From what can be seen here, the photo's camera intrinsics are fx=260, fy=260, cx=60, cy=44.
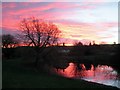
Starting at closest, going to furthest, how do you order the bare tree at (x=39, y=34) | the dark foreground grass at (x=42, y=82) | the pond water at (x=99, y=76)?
the dark foreground grass at (x=42, y=82) → the pond water at (x=99, y=76) → the bare tree at (x=39, y=34)

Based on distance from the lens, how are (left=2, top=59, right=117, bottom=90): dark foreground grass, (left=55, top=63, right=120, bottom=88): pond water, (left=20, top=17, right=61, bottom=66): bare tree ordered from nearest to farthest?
(left=2, top=59, right=117, bottom=90): dark foreground grass < (left=55, top=63, right=120, bottom=88): pond water < (left=20, top=17, right=61, bottom=66): bare tree

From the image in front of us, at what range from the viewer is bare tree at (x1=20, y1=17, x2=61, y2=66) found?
5219 cm

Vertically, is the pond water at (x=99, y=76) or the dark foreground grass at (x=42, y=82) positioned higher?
the dark foreground grass at (x=42, y=82)

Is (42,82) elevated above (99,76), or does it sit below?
above

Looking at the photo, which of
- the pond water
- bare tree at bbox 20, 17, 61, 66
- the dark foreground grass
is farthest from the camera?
bare tree at bbox 20, 17, 61, 66

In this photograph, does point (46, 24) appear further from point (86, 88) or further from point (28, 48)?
point (86, 88)

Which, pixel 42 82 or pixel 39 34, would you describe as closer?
pixel 42 82

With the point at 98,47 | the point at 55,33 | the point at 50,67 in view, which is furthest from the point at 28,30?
the point at 98,47

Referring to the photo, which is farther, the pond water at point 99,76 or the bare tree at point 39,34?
the bare tree at point 39,34

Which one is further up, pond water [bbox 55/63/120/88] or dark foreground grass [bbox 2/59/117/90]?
dark foreground grass [bbox 2/59/117/90]

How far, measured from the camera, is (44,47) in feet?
171

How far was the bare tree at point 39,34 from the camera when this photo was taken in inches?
2055

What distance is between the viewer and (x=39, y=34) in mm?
53250

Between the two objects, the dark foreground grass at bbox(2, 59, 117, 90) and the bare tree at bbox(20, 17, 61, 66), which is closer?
the dark foreground grass at bbox(2, 59, 117, 90)
